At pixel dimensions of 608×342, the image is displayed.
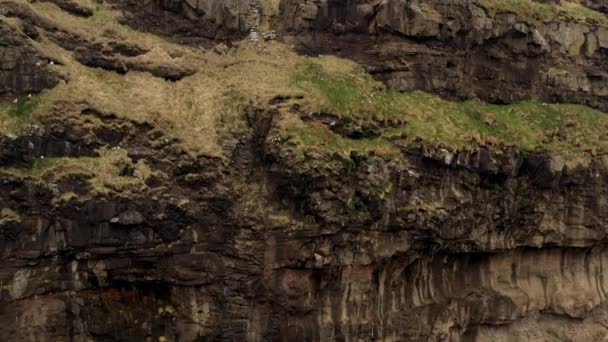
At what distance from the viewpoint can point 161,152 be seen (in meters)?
27.8

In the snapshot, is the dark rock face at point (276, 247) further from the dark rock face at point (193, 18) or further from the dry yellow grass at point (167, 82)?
the dark rock face at point (193, 18)

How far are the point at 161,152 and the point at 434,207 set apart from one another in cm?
1344

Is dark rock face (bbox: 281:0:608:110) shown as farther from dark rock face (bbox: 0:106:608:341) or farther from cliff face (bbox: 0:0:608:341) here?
dark rock face (bbox: 0:106:608:341)

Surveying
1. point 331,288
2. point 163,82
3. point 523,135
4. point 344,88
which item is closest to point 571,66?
point 523,135

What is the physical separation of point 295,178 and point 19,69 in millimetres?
13444

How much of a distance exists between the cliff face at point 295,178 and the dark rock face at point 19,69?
11 cm

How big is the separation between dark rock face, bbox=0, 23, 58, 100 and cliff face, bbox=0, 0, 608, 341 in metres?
0.11

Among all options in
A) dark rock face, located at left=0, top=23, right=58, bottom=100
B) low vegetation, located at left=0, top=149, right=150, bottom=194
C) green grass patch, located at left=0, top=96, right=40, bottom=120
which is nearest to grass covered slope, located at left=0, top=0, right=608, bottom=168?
green grass patch, located at left=0, top=96, right=40, bottom=120

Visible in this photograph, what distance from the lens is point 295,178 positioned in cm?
2753

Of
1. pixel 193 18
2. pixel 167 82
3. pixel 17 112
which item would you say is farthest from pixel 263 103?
pixel 17 112

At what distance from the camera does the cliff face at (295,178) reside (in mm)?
25609

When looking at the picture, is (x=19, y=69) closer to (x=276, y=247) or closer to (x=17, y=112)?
(x=17, y=112)

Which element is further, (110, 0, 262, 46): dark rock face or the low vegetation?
(110, 0, 262, 46): dark rock face

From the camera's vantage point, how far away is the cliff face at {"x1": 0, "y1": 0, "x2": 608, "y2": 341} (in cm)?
2561
